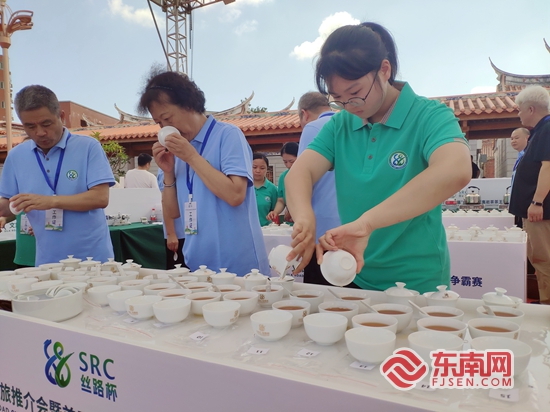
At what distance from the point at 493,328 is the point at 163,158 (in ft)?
4.96

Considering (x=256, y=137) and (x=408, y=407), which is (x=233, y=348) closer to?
(x=408, y=407)

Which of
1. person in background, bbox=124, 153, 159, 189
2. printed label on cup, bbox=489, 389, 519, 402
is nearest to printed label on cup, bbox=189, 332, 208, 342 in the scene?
printed label on cup, bbox=489, 389, 519, 402

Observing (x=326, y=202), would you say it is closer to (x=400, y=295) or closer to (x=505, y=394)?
(x=400, y=295)

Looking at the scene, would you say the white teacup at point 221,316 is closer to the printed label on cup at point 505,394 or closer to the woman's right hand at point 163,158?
the printed label on cup at point 505,394

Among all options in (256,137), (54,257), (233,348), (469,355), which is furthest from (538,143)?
(256,137)

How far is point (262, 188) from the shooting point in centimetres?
421

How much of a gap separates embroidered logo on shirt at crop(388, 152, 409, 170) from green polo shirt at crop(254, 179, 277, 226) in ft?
9.82

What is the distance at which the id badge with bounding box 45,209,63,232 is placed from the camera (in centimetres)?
189

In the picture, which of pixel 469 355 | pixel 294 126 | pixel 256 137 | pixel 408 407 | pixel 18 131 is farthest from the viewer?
pixel 18 131

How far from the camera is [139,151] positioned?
28.8ft

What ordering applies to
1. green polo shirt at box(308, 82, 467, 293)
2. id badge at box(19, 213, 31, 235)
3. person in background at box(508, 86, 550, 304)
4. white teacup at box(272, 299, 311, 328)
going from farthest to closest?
person in background at box(508, 86, 550, 304) → id badge at box(19, 213, 31, 235) → green polo shirt at box(308, 82, 467, 293) → white teacup at box(272, 299, 311, 328)

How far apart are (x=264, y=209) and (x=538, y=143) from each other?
2.59 meters

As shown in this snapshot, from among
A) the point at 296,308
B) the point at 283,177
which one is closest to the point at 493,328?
A: the point at 296,308

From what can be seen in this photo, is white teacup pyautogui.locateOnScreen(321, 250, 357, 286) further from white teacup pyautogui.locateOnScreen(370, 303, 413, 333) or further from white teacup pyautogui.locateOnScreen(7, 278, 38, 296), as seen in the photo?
white teacup pyautogui.locateOnScreen(7, 278, 38, 296)
